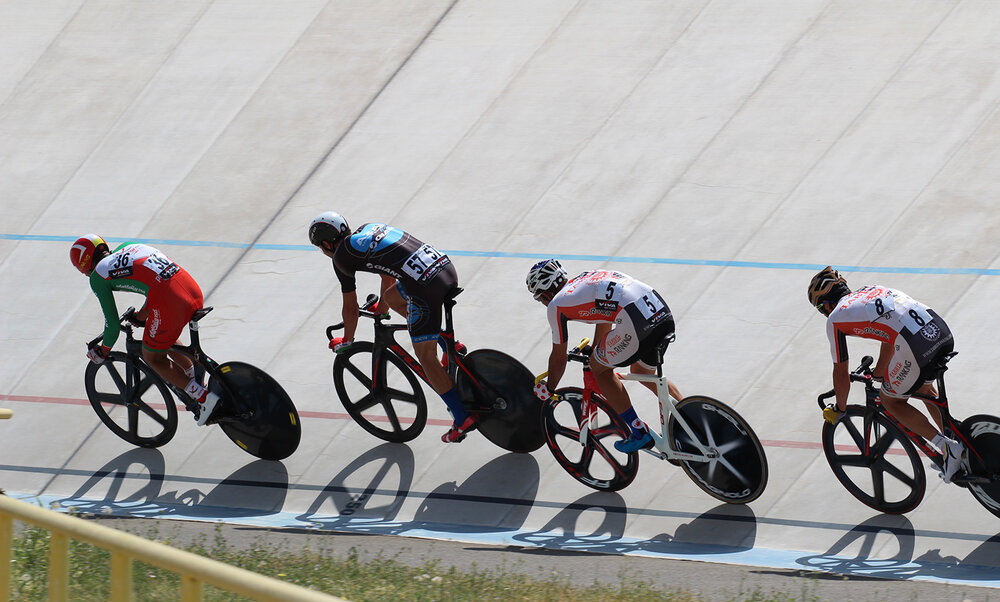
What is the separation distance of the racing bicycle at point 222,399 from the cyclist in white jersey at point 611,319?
2.07 meters

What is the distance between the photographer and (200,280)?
9.96 meters

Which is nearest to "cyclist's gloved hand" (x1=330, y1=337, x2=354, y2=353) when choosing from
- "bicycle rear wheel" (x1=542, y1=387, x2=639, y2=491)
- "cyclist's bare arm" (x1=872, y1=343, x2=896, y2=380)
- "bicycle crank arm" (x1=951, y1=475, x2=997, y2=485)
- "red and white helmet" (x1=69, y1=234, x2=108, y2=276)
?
"bicycle rear wheel" (x1=542, y1=387, x2=639, y2=491)

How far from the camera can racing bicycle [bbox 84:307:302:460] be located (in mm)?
7621

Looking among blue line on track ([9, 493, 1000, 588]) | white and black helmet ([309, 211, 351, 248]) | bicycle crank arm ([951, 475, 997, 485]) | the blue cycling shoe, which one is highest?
white and black helmet ([309, 211, 351, 248])

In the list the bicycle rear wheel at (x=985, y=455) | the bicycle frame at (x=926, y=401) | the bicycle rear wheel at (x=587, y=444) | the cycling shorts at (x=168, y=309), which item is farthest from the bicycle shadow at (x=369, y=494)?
the bicycle rear wheel at (x=985, y=455)

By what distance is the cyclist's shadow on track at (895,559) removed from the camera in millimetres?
5730

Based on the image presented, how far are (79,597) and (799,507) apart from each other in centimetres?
405

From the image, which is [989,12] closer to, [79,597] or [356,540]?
[356,540]

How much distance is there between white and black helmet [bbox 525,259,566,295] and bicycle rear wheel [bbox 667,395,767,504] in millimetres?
983

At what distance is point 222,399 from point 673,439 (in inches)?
120

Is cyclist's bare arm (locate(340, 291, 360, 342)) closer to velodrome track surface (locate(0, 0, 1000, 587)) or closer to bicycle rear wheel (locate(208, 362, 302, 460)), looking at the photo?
bicycle rear wheel (locate(208, 362, 302, 460))

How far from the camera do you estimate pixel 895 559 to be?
594cm

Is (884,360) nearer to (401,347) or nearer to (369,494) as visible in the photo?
(401,347)

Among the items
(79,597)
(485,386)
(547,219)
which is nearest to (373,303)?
(485,386)
